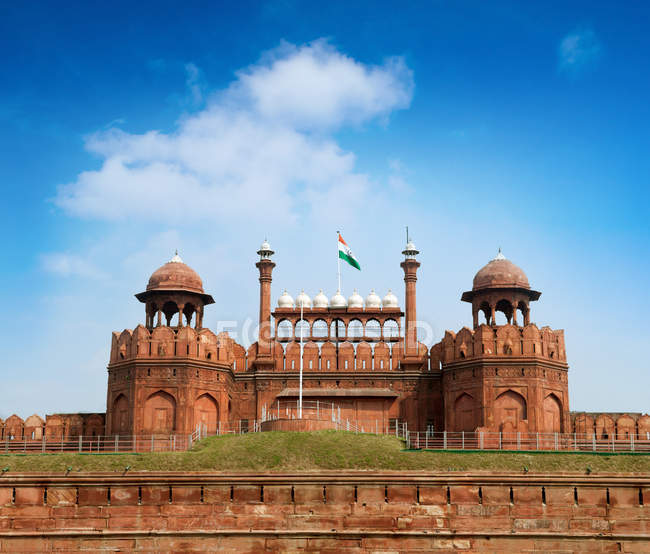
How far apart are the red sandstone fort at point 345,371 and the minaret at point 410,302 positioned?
64 millimetres

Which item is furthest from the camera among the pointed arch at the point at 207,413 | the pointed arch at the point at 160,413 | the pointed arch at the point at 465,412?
the pointed arch at the point at 207,413

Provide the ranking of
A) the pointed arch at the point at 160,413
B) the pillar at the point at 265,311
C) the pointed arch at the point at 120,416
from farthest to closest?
1. the pillar at the point at 265,311
2. the pointed arch at the point at 120,416
3. the pointed arch at the point at 160,413

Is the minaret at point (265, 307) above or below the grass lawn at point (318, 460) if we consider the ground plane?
above

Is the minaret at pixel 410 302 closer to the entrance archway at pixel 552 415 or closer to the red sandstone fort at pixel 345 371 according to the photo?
the red sandstone fort at pixel 345 371

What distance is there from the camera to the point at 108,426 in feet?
140

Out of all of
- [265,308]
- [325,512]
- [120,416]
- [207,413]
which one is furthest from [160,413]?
[325,512]

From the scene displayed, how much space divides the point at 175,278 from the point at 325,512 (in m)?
18.8

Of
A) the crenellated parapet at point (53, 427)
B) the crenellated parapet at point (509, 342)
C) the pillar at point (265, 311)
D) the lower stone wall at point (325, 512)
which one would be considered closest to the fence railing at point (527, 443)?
the crenellated parapet at point (509, 342)

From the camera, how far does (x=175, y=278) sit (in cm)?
4562

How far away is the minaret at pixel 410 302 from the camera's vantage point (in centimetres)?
4688

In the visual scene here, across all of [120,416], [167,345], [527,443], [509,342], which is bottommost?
[527,443]

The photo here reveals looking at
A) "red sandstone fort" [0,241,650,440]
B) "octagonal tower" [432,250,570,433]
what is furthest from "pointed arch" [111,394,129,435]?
"octagonal tower" [432,250,570,433]

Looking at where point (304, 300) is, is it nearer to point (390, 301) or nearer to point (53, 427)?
point (390, 301)

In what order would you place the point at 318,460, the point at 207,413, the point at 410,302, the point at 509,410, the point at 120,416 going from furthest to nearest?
the point at 410,302
the point at 207,413
the point at 120,416
the point at 509,410
the point at 318,460
